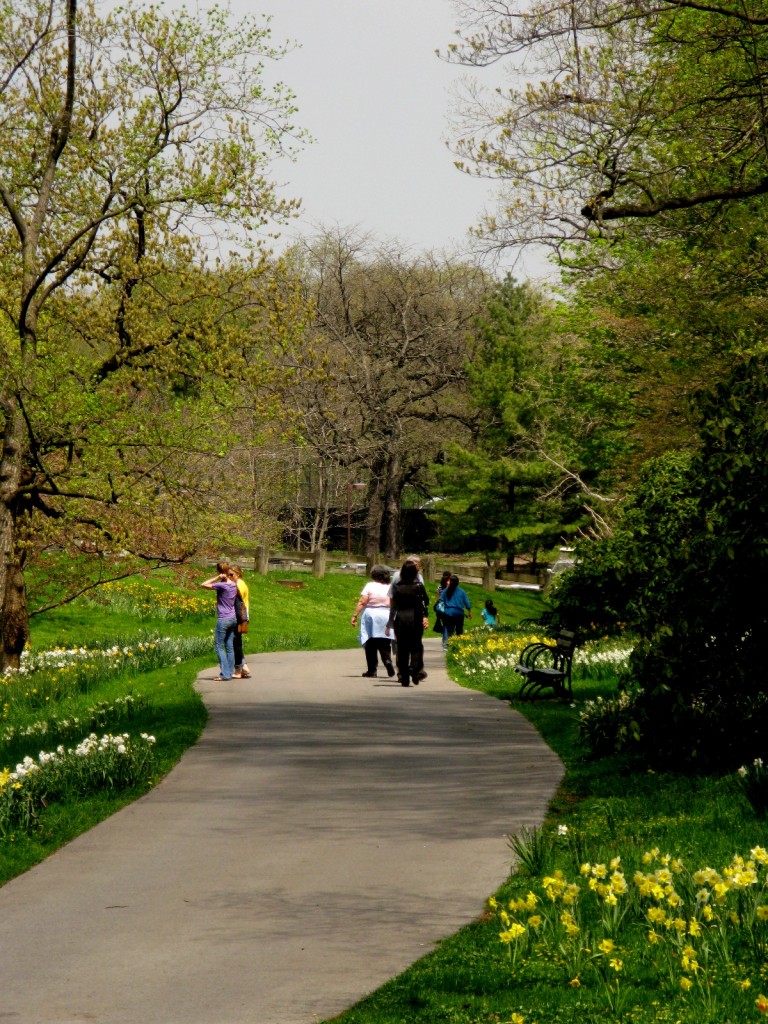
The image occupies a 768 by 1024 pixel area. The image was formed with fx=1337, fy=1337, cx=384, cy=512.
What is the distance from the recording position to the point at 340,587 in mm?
44719

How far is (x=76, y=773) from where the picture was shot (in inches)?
400

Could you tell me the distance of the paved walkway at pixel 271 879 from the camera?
17.8ft

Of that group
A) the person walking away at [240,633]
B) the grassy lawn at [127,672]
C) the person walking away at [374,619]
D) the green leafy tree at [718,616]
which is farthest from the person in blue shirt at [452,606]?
the green leafy tree at [718,616]

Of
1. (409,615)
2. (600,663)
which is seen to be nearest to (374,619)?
(409,615)

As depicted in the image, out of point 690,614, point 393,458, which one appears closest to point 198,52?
point 690,614

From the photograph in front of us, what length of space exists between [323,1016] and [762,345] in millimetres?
13097

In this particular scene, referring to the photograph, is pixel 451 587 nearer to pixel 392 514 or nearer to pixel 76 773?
pixel 76 773

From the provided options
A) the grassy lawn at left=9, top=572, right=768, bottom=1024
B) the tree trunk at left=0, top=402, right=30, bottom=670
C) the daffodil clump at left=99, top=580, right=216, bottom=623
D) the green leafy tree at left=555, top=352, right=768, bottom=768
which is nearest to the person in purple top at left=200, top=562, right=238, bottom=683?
the grassy lawn at left=9, top=572, right=768, bottom=1024

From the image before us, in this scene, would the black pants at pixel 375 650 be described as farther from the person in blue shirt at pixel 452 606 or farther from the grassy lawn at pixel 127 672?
the person in blue shirt at pixel 452 606

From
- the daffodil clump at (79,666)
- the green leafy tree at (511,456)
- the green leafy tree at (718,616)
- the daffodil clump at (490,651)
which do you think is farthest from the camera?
the green leafy tree at (511,456)

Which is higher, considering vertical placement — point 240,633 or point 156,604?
point 240,633

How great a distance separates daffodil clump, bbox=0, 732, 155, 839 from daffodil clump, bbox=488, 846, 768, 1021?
425 cm

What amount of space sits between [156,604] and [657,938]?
26.8 meters

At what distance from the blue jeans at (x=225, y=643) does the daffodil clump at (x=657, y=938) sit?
13.0m
